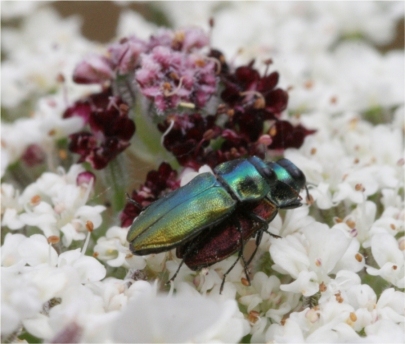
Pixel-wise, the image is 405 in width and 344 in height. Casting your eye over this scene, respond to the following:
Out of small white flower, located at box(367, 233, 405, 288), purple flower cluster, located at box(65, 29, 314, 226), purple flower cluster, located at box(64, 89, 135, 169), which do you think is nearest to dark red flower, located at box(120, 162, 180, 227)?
purple flower cluster, located at box(65, 29, 314, 226)

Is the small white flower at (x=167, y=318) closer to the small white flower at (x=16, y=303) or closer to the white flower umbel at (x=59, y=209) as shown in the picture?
the small white flower at (x=16, y=303)

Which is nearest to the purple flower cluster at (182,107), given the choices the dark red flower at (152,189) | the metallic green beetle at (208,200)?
the dark red flower at (152,189)

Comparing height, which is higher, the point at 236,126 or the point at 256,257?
the point at 236,126

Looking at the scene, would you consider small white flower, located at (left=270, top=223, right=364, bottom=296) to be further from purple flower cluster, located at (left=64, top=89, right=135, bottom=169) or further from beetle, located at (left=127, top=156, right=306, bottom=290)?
purple flower cluster, located at (left=64, top=89, right=135, bottom=169)

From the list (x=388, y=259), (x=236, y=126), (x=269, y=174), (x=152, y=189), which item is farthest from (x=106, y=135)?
(x=388, y=259)

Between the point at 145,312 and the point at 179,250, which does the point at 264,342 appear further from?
the point at 145,312

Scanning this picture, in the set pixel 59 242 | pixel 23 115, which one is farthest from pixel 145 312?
pixel 23 115

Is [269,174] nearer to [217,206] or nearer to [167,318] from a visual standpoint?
[217,206]
